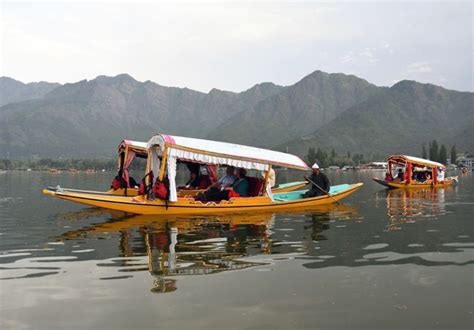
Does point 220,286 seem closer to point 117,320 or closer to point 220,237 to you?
point 117,320

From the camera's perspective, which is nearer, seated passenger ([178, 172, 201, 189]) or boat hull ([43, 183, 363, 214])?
boat hull ([43, 183, 363, 214])

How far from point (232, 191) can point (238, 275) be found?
462 inches

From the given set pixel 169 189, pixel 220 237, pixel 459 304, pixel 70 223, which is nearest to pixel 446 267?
pixel 459 304

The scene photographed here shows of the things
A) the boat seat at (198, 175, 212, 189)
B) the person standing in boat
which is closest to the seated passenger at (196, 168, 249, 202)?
the person standing in boat

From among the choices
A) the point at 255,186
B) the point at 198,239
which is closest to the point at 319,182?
the point at 255,186

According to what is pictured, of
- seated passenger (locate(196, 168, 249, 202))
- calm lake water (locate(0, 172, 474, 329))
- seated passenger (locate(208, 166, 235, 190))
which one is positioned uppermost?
seated passenger (locate(208, 166, 235, 190))

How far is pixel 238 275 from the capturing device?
10.1 meters

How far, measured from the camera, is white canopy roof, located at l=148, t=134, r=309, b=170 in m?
20.6

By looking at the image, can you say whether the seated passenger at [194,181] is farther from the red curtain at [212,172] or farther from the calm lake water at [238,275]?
the calm lake water at [238,275]

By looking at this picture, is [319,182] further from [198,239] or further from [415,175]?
[415,175]

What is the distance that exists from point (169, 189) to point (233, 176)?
4.03 m

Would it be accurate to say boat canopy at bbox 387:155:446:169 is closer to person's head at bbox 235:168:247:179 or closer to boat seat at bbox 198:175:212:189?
boat seat at bbox 198:175:212:189

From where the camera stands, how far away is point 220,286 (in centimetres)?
925

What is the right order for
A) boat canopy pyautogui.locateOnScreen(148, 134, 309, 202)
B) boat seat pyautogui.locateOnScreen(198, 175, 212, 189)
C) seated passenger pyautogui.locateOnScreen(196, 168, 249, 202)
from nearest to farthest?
boat canopy pyautogui.locateOnScreen(148, 134, 309, 202) < seated passenger pyautogui.locateOnScreen(196, 168, 249, 202) < boat seat pyautogui.locateOnScreen(198, 175, 212, 189)
